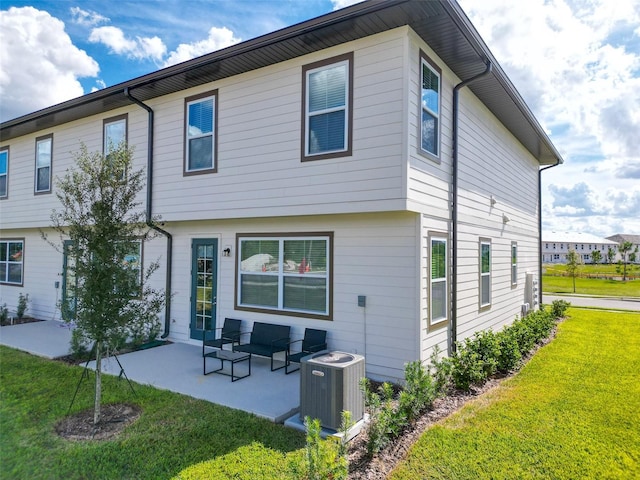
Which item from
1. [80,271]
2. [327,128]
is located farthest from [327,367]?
[327,128]

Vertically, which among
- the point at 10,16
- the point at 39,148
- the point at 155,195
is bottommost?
the point at 155,195

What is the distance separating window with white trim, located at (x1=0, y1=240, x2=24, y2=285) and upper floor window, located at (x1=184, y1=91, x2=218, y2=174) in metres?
8.62

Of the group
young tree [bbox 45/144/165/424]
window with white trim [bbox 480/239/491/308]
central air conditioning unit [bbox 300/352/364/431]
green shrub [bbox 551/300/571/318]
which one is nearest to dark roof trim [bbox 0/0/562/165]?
young tree [bbox 45/144/165/424]

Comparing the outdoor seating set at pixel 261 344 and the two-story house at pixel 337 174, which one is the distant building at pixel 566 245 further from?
the outdoor seating set at pixel 261 344

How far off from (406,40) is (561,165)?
1133 cm

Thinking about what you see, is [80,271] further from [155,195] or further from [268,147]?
[155,195]

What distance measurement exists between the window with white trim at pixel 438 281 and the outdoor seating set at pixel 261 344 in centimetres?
191

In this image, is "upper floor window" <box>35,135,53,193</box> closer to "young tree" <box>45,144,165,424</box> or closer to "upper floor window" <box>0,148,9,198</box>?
"upper floor window" <box>0,148,9,198</box>

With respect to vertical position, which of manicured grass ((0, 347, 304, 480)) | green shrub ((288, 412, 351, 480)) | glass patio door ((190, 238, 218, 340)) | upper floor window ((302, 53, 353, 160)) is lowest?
manicured grass ((0, 347, 304, 480))

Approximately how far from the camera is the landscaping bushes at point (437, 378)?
3.99 meters

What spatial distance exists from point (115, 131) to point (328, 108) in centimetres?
610

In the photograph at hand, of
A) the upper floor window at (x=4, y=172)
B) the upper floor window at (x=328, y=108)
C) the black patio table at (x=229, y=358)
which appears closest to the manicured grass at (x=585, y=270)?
the upper floor window at (x=328, y=108)

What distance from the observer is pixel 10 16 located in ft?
24.1

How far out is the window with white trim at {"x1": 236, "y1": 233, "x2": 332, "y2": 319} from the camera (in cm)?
681
